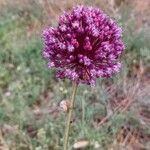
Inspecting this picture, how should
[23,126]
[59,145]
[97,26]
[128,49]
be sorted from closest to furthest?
[97,26]
[59,145]
[23,126]
[128,49]

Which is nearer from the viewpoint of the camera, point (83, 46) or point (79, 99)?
point (83, 46)

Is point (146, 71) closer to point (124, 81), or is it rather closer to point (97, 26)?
point (124, 81)

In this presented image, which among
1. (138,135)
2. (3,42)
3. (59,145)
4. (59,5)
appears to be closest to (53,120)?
(59,145)

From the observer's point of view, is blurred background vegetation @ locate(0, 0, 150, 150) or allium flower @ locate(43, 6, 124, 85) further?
blurred background vegetation @ locate(0, 0, 150, 150)
